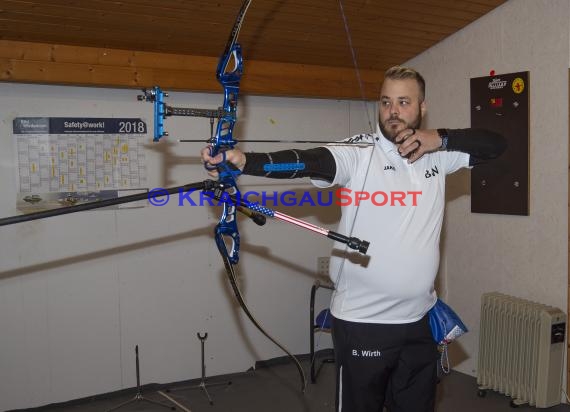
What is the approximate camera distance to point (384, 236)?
1794 mm

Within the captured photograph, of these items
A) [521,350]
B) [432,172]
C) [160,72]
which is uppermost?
[160,72]

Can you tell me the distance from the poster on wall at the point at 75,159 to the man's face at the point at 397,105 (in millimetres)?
1885

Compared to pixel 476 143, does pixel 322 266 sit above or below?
below

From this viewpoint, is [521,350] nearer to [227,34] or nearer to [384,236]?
[384,236]

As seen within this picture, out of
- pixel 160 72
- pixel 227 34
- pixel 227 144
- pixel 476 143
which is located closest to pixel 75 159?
pixel 160 72

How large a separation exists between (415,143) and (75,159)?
7.04ft

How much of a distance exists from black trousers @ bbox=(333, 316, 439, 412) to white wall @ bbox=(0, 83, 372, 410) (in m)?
1.89

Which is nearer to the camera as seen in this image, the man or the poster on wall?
the man

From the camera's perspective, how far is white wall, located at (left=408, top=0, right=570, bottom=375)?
3109 mm

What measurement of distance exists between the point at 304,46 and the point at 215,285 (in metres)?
1.58

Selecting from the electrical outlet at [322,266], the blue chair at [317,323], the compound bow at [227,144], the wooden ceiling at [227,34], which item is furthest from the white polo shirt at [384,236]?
the electrical outlet at [322,266]

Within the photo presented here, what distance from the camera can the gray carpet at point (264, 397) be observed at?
3.24 meters

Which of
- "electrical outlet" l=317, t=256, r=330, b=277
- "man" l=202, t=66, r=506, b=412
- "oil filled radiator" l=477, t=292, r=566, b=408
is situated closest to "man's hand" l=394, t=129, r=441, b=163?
"man" l=202, t=66, r=506, b=412

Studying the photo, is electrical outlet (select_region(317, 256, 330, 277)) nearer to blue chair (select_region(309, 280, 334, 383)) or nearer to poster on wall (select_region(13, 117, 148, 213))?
blue chair (select_region(309, 280, 334, 383))
